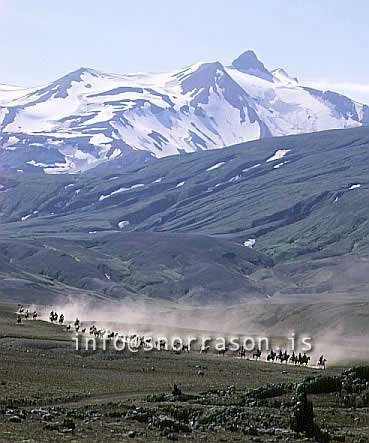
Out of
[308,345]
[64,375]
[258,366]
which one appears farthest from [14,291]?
[64,375]

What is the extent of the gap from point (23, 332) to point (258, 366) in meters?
26.0

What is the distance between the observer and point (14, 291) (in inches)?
7761

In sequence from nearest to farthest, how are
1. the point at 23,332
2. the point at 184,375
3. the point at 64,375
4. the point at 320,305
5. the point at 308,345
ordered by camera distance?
the point at 64,375 < the point at 184,375 < the point at 23,332 < the point at 308,345 < the point at 320,305

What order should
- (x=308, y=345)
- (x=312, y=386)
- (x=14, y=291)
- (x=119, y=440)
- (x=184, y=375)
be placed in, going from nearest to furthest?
(x=119, y=440)
(x=312, y=386)
(x=184, y=375)
(x=308, y=345)
(x=14, y=291)

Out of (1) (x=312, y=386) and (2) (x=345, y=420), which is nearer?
(2) (x=345, y=420)

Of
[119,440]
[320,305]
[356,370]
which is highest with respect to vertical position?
[320,305]

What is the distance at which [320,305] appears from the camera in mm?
151000

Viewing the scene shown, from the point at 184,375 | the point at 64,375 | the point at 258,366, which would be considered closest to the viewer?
the point at 64,375

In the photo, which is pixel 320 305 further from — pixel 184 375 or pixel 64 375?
pixel 64 375

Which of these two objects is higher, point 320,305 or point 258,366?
point 320,305

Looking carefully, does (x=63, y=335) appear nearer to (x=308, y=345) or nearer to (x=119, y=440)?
(x=308, y=345)

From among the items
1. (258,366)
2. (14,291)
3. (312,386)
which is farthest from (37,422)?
(14,291)

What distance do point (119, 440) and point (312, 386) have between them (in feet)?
43.2

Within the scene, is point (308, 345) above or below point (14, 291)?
below
